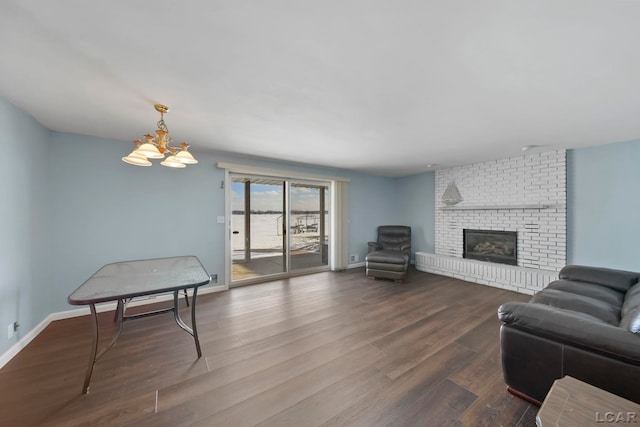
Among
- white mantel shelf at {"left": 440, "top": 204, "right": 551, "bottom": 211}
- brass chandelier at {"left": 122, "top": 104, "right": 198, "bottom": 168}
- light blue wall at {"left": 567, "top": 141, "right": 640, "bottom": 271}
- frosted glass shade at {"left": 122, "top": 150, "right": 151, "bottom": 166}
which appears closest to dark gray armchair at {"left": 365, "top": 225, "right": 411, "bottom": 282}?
white mantel shelf at {"left": 440, "top": 204, "right": 551, "bottom": 211}

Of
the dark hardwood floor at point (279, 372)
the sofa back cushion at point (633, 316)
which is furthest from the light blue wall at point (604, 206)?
the dark hardwood floor at point (279, 372)

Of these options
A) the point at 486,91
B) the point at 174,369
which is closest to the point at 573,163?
the point at 486,91

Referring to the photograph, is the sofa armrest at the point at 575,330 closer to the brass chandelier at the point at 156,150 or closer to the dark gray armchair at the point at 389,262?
the dark gray armchair at the point at 389,262

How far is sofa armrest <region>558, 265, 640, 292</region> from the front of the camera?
2338mm

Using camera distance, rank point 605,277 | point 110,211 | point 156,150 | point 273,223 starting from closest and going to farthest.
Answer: point 156,150 < point 605,277 < point 110,211 < point 273,223

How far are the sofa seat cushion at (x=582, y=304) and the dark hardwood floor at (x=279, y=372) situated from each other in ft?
2.06

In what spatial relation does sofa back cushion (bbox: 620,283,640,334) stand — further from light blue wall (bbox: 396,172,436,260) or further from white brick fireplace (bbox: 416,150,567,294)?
light blue wall (bbox: 396,172,436,260)

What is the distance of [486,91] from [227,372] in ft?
10.2

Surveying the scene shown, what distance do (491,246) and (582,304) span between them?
8.75 ft

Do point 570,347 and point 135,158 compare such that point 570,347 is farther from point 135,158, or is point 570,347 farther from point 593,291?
point 135,158

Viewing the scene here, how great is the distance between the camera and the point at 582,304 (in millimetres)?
1956

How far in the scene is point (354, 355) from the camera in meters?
2.05

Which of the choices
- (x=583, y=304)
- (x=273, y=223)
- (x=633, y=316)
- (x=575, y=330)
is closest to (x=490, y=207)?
(x=583, y=304)

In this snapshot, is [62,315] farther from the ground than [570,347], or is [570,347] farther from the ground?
[570,347]
